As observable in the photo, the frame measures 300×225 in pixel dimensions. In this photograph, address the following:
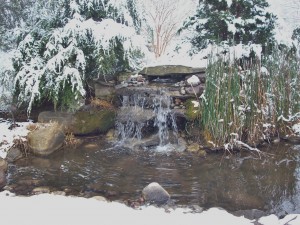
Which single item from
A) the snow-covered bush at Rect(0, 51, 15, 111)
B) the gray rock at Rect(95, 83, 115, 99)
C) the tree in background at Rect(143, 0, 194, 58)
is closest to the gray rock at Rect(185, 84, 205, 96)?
the gray rock at Rect(95, 83, 115, 99)

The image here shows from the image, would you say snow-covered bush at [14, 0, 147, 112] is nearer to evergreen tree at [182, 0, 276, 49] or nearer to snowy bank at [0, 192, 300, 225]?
evergreen tree at [182, 0, 276, 49]

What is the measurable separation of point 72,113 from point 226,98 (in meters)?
1.98

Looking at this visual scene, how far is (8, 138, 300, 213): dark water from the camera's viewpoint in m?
2.72

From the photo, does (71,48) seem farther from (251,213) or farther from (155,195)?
(251,213)

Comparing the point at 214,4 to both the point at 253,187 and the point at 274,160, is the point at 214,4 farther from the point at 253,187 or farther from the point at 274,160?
the point at 253,187

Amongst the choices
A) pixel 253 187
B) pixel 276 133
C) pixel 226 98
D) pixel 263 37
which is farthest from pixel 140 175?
pixel 263 37

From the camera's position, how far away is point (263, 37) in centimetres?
471

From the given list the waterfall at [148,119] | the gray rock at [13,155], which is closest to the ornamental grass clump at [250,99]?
the waterfall at [148,119]

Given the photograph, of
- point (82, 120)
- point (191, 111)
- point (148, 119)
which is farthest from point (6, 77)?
point (191, 111)

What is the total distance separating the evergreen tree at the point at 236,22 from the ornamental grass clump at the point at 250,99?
0.89 metres

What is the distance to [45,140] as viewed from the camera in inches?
148

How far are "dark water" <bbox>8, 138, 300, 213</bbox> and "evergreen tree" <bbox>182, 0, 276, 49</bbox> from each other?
5.79ft

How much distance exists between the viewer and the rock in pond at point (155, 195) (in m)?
2.55

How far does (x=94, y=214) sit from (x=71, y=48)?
8.09 ft
